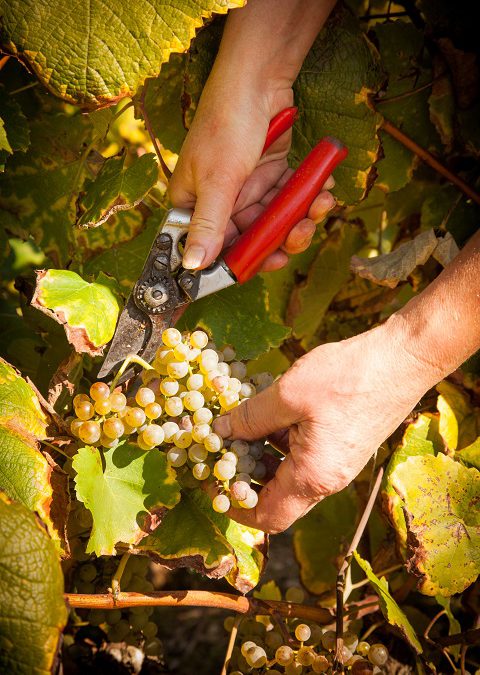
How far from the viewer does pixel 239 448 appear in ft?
3.46

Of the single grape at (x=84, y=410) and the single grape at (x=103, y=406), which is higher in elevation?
the single grape at (x=103, y=406)

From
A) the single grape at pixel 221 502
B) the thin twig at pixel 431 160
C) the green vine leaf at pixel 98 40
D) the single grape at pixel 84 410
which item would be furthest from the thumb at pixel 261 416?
the thin twig at pixel 431 160

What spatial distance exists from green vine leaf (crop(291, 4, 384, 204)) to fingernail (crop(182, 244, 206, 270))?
474 millimetres

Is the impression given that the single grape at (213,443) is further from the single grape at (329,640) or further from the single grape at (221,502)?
the single grape at (329,640)

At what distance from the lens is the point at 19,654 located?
2.69 feet

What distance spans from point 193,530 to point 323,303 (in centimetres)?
82

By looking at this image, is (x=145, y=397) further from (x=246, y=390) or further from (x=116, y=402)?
(x=246, y=390)

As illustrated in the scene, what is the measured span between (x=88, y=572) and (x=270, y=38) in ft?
3.90

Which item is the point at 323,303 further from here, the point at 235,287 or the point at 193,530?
the point at 193,530

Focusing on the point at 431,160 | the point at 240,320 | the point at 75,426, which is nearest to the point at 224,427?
the point at 75,426

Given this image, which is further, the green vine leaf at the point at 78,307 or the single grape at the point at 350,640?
the single grape at the point at 350,640

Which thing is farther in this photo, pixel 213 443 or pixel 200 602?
pixel 200 602

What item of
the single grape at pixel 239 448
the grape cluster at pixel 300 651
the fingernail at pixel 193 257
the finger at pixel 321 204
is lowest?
the grape cluster at pixel 300 651

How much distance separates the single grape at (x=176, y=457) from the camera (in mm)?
1066
